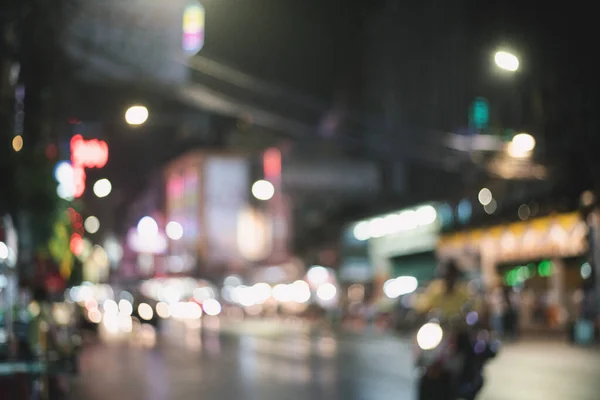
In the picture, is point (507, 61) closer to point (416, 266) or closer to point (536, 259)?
point (536, 259)

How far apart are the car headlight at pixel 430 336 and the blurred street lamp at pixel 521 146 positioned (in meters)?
17.5

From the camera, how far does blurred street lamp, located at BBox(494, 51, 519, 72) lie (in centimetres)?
2238

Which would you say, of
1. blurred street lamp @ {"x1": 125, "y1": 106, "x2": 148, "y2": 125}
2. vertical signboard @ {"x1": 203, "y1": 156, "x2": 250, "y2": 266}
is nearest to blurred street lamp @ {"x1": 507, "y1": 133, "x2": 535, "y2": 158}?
blurred street lamp @ {"x1": 125, "y1": 106, "x2": 148, "y2": 125}

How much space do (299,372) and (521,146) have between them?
1198 centimetres

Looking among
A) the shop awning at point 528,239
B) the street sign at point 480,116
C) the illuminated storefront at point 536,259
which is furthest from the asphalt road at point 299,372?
the street sign at point 480,116

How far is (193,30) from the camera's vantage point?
2744 centimetres

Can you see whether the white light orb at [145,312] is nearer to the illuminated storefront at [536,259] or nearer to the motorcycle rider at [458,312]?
the illuminated storefront at [536,259]

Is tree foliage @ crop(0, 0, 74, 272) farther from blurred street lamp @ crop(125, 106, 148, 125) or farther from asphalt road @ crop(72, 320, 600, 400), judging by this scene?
asphalt road @ crop(72, 320, 600, 400)

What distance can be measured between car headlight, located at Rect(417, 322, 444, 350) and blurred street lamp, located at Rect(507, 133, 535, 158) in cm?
1745

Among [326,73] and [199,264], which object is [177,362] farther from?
[199,264]

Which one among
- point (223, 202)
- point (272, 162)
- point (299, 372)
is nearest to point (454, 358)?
point (299, 372)

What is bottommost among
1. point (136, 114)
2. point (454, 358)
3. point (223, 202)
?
point (454, 358)

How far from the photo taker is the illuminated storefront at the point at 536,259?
3925 centimetres

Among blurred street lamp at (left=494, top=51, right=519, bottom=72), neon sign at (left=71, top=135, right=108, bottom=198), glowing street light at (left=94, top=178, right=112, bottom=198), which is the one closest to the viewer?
blurred street lamp at (left=494, top=51, right=519, bottom=72)
